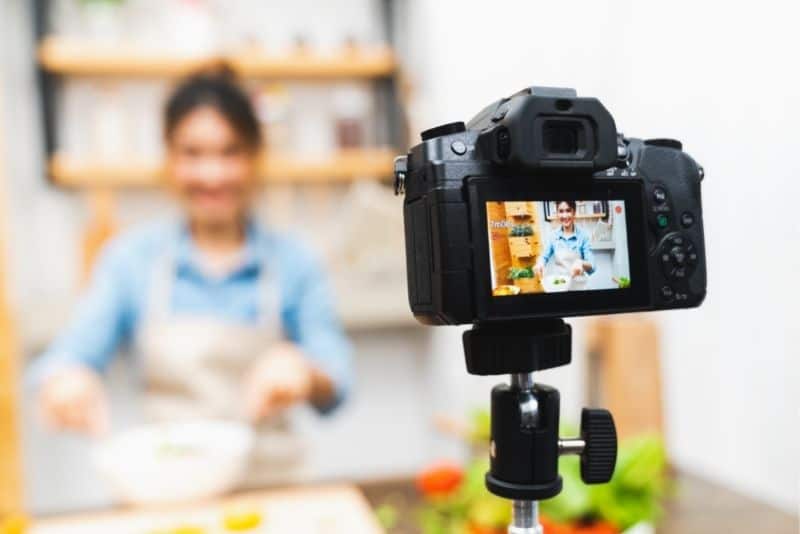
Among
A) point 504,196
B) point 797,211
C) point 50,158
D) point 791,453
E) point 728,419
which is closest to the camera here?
point 504,196

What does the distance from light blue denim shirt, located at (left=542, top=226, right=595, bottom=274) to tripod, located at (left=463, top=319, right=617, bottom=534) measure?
0.12ft

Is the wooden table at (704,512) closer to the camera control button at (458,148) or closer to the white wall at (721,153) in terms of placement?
the white wall at (721,153)

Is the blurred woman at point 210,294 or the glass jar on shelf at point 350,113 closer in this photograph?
the blurred woman at point 210,294

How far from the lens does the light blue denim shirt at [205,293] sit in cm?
140

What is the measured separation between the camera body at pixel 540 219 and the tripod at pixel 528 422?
0.07 ft

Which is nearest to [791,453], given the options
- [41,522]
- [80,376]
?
[41,522]

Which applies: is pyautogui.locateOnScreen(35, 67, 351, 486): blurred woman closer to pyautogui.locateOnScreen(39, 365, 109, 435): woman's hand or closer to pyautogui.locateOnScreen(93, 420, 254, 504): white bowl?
pyautogui.locateOnScreen(39, 365, 109, 435): woman's hand

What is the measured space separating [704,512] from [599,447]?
475 millimetres

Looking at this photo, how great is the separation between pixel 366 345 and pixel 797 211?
5.25 feet

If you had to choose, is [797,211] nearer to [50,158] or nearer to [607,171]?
[607,171]

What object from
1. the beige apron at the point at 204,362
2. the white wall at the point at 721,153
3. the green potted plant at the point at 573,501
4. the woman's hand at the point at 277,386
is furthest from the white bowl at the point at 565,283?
the beige apron at the point at 204,362

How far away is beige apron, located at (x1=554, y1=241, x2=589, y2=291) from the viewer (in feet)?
1.06

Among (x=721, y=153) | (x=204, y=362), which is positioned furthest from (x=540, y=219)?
(x=204, y=362)

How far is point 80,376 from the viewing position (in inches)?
47.0
